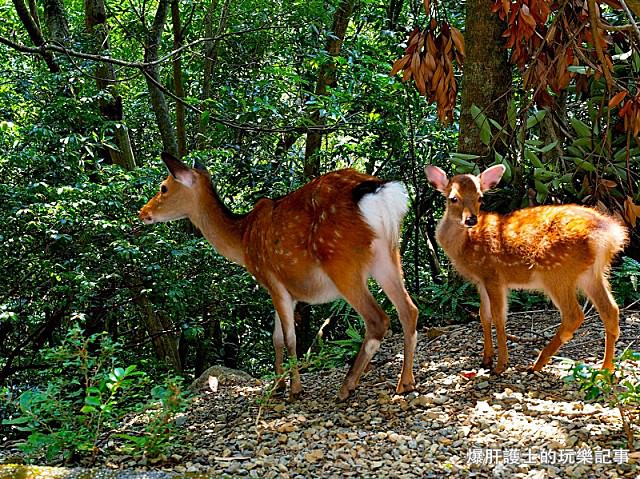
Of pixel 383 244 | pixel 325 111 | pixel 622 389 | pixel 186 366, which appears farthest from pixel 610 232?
pixel 186 366

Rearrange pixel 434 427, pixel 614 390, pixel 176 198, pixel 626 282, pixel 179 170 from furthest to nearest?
pixel 626 282 → pixel 176 198 → pixel 179 170 → pixel 434 427 → pixel 614 390

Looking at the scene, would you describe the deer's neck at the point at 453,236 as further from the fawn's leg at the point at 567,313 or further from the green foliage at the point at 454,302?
the green foliage at the point at 454,302

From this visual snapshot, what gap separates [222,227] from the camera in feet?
20.2

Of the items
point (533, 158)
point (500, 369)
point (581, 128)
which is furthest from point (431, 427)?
point (581, 128)

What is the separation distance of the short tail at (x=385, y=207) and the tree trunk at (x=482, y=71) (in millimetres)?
2016

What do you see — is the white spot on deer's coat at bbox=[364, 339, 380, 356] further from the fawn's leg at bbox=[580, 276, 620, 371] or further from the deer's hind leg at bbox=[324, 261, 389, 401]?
the fawn's leg at bbox=[580, 276, 620, 371]

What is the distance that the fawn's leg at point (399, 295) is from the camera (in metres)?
5.30

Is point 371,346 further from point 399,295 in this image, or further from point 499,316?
point 499,316

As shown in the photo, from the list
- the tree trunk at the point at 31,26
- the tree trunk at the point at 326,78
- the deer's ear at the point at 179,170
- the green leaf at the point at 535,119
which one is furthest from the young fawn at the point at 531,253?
the tree trunk at the point at 31,26

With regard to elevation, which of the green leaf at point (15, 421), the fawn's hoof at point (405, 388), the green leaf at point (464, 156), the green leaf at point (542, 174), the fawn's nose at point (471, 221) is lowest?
the fawn's hoof at point (405, 388)

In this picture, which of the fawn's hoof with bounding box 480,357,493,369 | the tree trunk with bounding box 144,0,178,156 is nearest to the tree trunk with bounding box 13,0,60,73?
the tree trunk with bounding box 144,0,178,156

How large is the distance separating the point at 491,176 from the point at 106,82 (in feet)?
16.0

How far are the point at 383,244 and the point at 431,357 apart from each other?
1173 millimetres

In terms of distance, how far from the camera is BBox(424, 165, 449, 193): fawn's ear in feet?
18.4
